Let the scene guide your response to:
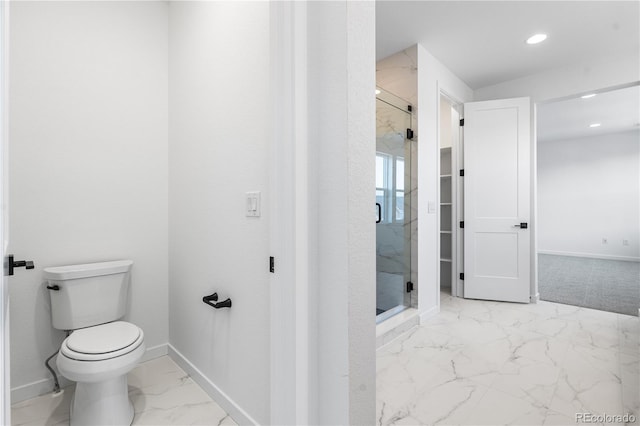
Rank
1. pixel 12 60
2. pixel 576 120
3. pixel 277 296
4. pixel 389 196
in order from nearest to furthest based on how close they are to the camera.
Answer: pixel 277 296
pixel 12 60
pixel 389 196
pixel 576 120

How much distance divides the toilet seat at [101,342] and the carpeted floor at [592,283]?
159 inches

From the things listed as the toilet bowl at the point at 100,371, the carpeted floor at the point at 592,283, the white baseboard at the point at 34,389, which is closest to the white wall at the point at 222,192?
the toilet bowl at the point at 100,371

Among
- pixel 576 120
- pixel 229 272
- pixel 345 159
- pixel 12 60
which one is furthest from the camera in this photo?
pixel 576 120

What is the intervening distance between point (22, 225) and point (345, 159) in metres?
1.86

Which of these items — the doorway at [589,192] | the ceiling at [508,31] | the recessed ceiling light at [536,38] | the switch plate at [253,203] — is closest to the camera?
the switch plate at [253,203]

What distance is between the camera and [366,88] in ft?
3.56

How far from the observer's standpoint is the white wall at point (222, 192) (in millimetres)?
1349

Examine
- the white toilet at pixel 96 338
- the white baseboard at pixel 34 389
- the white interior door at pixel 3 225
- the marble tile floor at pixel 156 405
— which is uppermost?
the white interior door at pixel 3 225

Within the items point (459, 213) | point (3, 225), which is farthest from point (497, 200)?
point (3, 225)

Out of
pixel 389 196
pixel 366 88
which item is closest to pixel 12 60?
pixel 366 88

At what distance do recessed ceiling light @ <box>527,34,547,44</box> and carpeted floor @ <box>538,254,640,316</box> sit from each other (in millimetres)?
2685

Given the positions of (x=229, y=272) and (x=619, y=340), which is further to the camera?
(x=619, y=340)

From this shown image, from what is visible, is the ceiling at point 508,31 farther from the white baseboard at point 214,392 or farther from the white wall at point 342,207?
the white baseboard at point 214,392

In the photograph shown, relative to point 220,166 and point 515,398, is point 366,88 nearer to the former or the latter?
point 220,166
